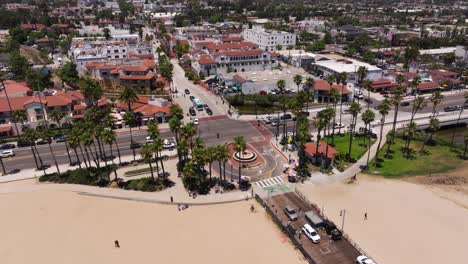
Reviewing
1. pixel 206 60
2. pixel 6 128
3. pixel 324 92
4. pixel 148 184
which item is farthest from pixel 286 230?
pixel 206 60

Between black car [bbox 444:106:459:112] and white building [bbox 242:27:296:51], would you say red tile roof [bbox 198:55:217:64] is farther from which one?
black car [bbox 444:106:459:112]

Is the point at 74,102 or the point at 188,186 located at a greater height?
the point at 74,102

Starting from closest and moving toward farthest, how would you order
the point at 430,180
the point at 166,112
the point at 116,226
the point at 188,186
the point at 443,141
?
1. the point at 116,226
2. the point at 188,186
3. the point at 430,180
4. the point at 443,141
5. the point at 166,112

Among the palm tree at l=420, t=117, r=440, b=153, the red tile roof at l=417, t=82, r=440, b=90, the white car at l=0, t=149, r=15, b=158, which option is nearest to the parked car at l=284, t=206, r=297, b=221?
the palm tree at l=420, t=117, r=440, b=153

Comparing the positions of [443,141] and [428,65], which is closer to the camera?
[443,141]

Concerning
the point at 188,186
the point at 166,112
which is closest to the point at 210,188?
the point at 188,186

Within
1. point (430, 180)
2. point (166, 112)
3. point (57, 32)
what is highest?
point (57, 32)

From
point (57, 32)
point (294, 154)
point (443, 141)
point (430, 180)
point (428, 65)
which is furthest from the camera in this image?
point (57, 32)

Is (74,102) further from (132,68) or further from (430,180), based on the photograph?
(430,180)
